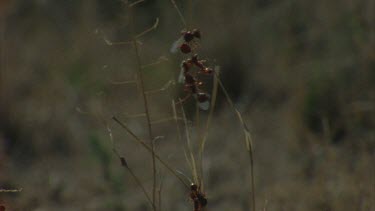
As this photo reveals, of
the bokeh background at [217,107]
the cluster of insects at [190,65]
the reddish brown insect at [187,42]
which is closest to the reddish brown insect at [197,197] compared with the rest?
the cluster of insects at [190,65]

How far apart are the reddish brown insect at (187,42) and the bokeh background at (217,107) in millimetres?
1150

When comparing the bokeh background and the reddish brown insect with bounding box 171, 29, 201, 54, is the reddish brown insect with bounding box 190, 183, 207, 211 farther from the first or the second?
the bokeh background

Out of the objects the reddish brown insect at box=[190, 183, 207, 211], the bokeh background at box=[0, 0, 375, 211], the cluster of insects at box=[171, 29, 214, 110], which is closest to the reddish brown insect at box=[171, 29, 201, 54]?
the cluster of insects at box=[171, 29, 214, 110]

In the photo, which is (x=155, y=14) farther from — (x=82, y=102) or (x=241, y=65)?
(x=82, y=102)

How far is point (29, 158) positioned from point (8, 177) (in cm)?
38

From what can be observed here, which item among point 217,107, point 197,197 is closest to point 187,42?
point 197,197

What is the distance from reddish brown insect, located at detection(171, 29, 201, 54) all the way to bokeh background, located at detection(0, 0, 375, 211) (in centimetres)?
115

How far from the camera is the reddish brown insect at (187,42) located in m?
2.33

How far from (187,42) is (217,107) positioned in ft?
9.57

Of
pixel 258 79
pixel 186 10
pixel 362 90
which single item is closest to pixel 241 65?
pixel 258 79

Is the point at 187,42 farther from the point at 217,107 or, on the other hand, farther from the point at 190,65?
the point at 217,107

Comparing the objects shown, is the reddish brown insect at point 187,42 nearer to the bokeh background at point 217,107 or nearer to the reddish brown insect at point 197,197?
the reddish brown insect at point 197,197

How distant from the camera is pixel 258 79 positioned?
5441 mm

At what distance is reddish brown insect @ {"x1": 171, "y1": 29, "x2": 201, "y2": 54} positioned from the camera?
2.33 m
